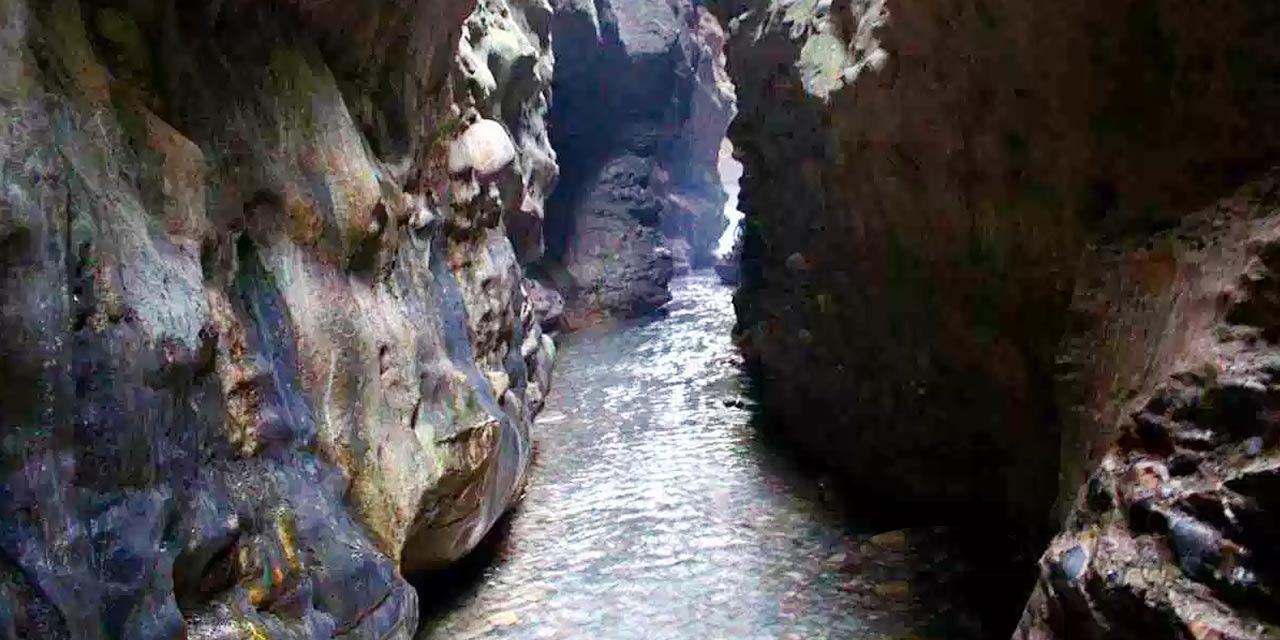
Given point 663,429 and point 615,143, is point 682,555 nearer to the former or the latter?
point 663,429

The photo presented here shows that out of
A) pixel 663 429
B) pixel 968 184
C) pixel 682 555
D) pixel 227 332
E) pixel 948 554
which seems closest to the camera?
pixel 227 332

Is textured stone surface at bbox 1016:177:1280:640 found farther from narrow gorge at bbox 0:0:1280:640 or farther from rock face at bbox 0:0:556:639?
rock face at bbox 0:0:556:639

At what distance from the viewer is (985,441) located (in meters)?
6.53

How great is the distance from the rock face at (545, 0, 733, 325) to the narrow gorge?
33.6 feet

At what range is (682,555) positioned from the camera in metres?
7.17

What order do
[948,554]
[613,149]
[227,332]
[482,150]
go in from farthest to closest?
[613,149], [482,150], [948,554], [227,332]

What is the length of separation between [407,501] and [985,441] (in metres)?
4.08

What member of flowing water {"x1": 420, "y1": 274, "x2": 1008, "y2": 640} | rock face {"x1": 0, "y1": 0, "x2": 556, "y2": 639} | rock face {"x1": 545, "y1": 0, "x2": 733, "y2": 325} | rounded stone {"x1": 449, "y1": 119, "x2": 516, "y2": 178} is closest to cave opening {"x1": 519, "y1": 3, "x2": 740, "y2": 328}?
rock face {"x1": 545, "y1": 0, "x2": 733, "y2": 325}

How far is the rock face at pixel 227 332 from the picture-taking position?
2734 mm

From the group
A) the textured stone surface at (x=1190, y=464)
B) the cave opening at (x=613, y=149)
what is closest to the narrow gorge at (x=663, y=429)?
the textured stone surface at (x=1190, y=464)

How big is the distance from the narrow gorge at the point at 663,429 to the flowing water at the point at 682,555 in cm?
4

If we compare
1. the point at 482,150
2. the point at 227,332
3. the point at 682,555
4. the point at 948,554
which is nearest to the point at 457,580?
the point at 682,555

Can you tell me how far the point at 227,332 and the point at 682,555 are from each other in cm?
429

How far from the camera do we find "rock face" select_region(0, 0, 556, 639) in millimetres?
2734
